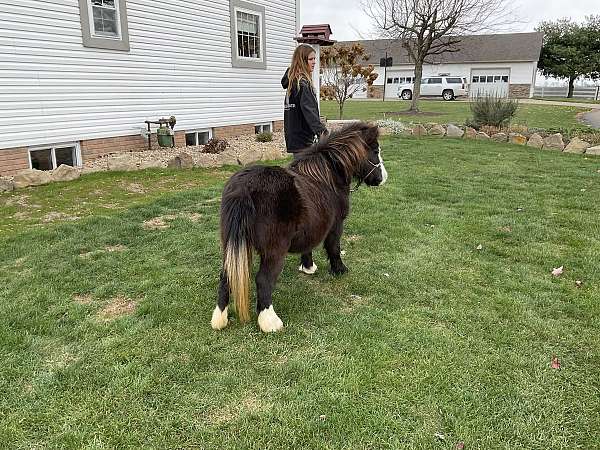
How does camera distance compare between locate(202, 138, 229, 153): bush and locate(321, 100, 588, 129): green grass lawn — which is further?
locate(321, 100, 588, 129): green grass lawn

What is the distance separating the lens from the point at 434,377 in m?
2.29

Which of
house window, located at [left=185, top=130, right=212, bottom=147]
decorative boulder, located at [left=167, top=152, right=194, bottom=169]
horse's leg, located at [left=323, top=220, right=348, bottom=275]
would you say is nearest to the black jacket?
horse's leg, located at [left=323, top=220, right=348, bottom=275]

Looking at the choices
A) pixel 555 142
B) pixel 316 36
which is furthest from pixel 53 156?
pixel 555 142

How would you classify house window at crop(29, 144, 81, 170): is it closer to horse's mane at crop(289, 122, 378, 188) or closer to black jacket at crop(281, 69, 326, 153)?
black jacket at crop(281, 69, 326, 153)

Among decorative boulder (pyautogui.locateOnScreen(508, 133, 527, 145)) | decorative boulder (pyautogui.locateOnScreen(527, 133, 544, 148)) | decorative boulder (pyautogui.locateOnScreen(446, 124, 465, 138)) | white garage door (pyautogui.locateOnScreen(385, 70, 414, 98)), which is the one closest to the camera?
decorative boulder (pyautogui.locateOnScreen(527, 133, 544, 148))

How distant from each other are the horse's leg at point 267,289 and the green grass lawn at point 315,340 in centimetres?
8

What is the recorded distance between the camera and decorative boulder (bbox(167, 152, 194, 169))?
25.2ft

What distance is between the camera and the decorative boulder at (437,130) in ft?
39.0

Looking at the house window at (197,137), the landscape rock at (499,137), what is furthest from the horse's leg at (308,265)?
the landscape rock at (499,137)

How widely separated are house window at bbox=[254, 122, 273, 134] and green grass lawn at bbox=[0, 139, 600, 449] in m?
7.67

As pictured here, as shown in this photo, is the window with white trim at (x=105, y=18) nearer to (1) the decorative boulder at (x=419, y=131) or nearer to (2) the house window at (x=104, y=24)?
(2) the house window at (x=104, y=24)

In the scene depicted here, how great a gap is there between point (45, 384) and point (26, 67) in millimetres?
6207

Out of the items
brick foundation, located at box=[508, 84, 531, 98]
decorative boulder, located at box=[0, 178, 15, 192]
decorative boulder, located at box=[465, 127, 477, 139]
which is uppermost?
brick foundation, located at box=[508, 84, 531, 98]

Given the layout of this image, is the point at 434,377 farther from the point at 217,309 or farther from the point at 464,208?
the point at 464,208
